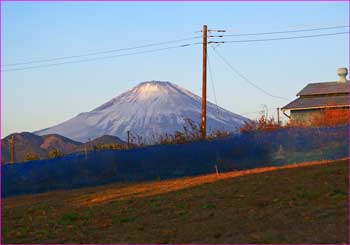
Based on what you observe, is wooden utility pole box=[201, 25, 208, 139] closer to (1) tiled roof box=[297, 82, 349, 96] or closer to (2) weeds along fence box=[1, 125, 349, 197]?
(2) weeds along fence box=[1, 125, 349, 197]

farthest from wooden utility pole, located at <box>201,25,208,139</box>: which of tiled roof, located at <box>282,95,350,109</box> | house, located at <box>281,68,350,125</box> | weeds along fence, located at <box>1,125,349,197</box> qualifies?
tiled roof, located at <box>282,95,350,109</box>

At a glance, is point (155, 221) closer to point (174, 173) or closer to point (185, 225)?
point (185, 225)

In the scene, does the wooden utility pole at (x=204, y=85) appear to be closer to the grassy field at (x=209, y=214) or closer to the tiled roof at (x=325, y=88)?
the grassy field at (x=209, y=214)

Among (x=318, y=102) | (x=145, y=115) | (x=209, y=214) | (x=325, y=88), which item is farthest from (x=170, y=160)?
(x=145, y=115)

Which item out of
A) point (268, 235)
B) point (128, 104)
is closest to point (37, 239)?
point (268, 235)

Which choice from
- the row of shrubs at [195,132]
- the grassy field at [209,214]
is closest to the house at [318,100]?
the row of shrubs at [195,132]
